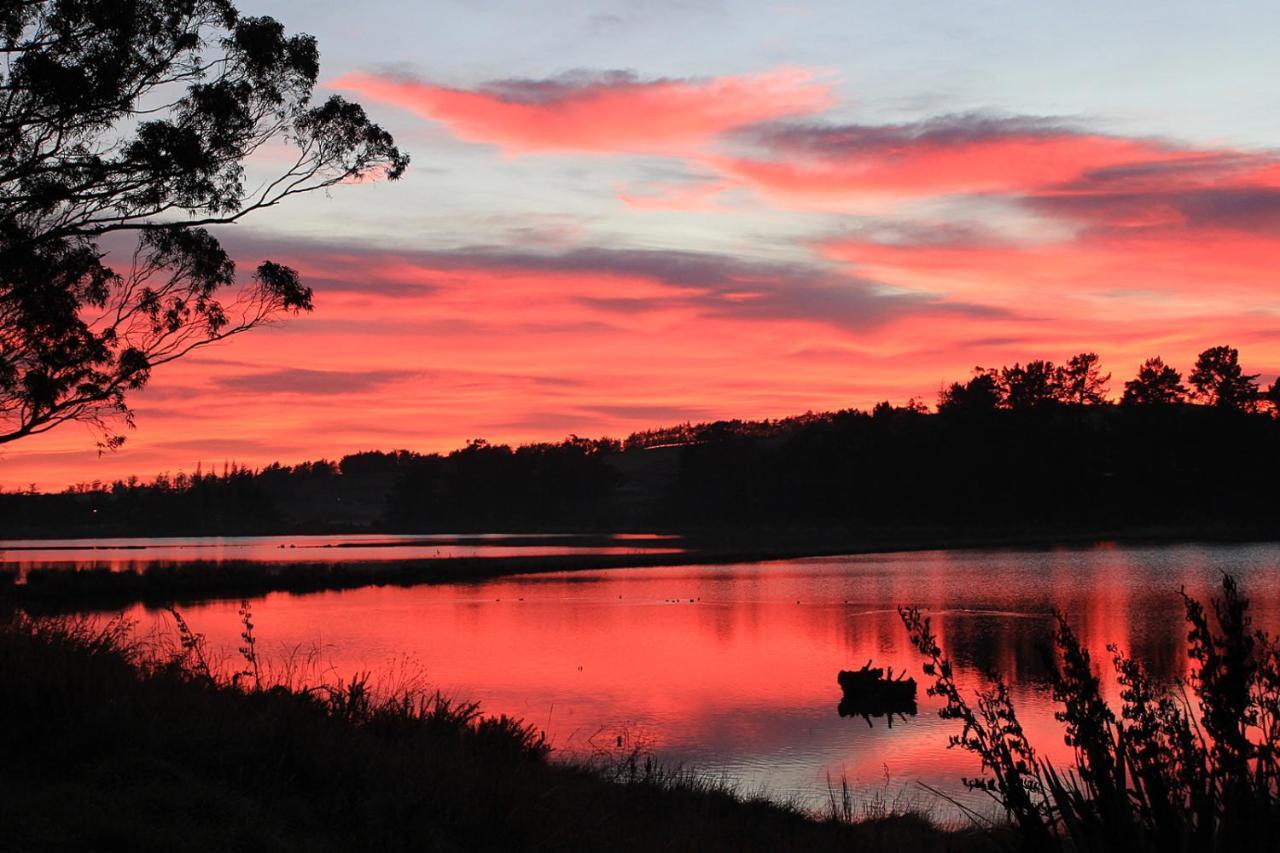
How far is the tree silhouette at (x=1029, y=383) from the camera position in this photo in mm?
152625

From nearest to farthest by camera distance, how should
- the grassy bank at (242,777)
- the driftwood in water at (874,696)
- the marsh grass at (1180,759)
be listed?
1. the marsh grass at (1180,759)
2. the grassy bank at (242,777)
3. the driftwood in water at (874,696)

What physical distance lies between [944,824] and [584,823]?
7.91 meters

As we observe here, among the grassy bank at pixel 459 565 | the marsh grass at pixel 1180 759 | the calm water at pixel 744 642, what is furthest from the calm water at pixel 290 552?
the marsh grass at pixel 1180 759

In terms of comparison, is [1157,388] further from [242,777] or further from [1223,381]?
[242,777]

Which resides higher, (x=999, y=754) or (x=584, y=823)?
(x=999, y=754)

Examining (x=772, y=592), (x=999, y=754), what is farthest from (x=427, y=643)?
(x=999, y=754)

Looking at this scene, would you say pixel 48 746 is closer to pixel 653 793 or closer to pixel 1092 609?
pixel 653 793

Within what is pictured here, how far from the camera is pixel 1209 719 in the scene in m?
7.64

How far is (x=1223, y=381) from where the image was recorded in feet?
460

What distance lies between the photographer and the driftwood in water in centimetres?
2809

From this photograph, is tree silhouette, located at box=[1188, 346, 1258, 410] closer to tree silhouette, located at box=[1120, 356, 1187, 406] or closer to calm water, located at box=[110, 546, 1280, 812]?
tree silhouette, located at box=[1120, 356, 1187, 406]

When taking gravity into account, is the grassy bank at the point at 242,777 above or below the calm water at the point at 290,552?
above

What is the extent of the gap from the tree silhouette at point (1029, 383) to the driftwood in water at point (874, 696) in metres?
129

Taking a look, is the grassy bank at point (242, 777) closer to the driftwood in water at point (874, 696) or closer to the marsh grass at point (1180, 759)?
the marsh grass at point (1180, 759)
